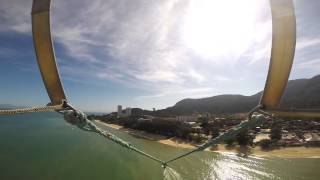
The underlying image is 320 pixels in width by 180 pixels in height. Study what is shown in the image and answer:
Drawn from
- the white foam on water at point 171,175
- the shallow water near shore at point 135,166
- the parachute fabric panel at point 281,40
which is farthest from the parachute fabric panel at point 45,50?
the shallow water near shore at point 135,166

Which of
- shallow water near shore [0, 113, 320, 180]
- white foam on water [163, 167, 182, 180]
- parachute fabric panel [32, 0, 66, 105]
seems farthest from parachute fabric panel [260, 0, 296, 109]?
shallow water near shore [0, 113, 320, 180]

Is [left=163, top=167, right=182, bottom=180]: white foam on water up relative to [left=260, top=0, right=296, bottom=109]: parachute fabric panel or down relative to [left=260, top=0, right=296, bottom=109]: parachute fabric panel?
down

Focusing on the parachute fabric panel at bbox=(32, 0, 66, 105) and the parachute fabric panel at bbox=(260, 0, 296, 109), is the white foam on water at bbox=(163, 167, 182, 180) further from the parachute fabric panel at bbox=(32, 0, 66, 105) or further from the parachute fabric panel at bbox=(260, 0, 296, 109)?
the parachute fabric panel at bbox=(260, 0, 296, 109)

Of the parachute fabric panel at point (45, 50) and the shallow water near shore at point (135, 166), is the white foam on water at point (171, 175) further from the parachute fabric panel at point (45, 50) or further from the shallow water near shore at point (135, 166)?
the parachute fabric panel at point (45, 50)

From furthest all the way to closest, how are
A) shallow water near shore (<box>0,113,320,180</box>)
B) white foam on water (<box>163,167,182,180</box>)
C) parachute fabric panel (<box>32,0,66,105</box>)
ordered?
shallow water near shore (<box>0,113,320,180</box>) < white foam on water (<box>163,167,182,180</box>) < parachute fabric panel (<box>32,0,66,105</box>)

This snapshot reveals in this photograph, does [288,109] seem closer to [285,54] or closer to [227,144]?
[285,54]

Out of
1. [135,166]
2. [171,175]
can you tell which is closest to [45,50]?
[171,175]

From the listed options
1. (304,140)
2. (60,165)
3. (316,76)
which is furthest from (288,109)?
(316,76)
